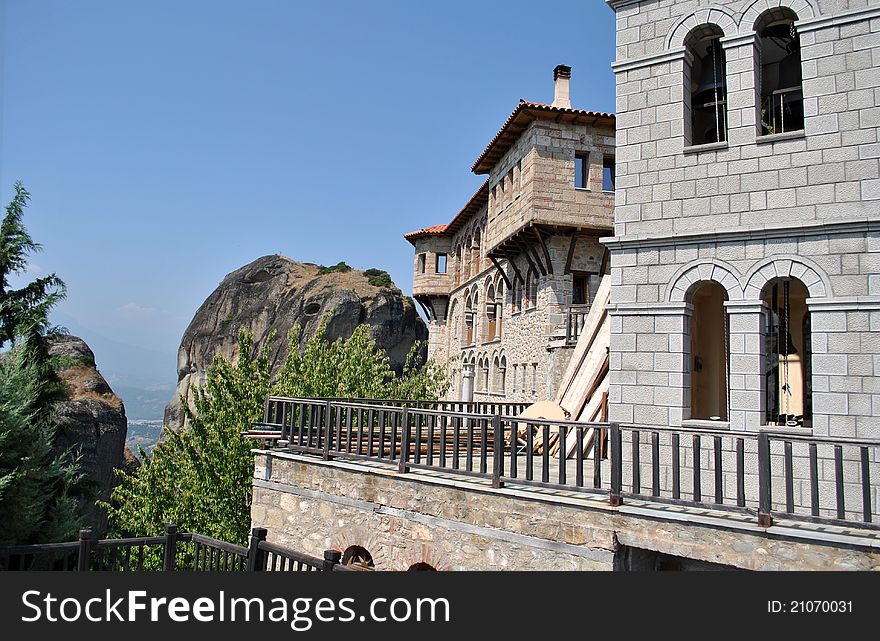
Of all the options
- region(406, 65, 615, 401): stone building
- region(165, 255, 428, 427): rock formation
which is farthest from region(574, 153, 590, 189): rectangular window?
region(165, 255, 428, 427): rock formation


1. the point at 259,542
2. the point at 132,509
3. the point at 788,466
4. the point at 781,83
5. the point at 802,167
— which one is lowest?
the point at 132,509

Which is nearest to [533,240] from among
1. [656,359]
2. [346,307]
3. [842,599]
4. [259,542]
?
[656,359]

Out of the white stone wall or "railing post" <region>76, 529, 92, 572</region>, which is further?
the white stone wall

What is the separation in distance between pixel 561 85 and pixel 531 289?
7455 millimetres

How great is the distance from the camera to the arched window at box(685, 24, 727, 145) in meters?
8.17

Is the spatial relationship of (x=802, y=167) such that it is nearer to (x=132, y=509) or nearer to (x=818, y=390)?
(x=818, y=390)

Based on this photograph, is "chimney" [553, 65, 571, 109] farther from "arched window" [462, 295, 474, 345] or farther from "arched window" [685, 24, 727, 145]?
"arched window" [685, 24, 727, 145]

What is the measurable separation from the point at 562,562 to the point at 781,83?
7.12m

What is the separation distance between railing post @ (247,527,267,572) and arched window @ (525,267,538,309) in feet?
53.9

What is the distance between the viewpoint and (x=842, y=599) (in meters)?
5.04

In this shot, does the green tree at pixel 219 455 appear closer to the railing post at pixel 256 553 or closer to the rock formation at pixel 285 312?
the railing post at pixel 256 553

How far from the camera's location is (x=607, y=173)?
69.7 ft

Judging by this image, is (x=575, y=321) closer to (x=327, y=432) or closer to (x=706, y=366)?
(x=706, y=366)

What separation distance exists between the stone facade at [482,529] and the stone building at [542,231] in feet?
41.3
